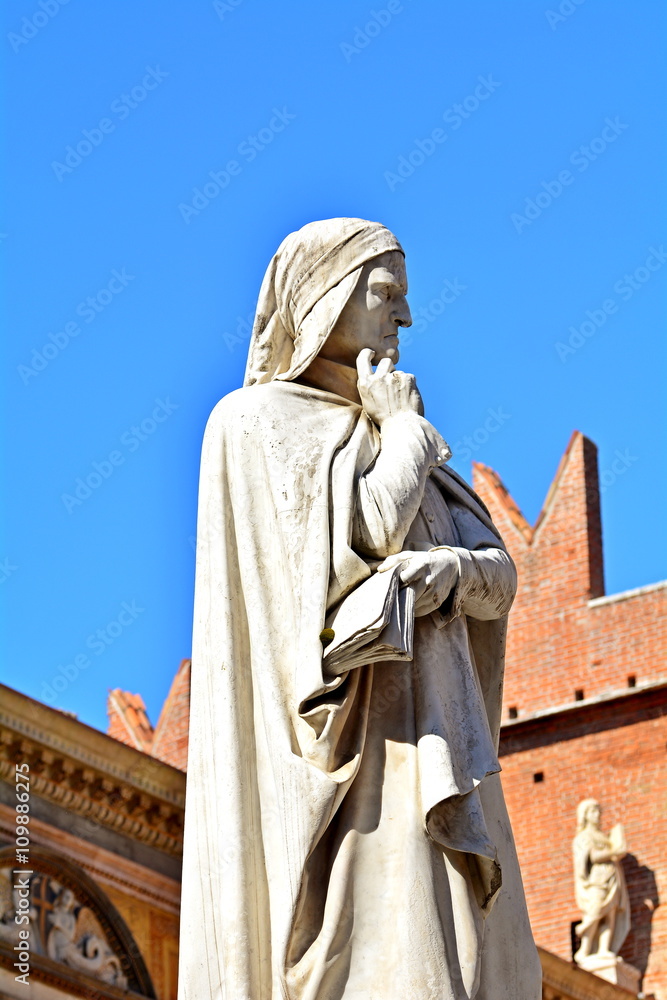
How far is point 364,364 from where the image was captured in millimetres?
5109

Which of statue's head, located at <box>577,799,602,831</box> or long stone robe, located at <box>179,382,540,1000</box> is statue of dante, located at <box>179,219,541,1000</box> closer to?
long stone robe, located at <box>179,382,540,1000</box>

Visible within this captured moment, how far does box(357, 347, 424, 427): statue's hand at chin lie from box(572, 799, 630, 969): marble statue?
2455 centimetres

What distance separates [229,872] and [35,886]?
589 inches

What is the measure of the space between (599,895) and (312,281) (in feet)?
81.9

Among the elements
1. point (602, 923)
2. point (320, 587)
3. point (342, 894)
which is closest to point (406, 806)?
point (342, 894)

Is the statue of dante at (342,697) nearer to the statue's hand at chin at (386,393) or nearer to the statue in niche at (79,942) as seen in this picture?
the statue's hand at chin at (386,393)

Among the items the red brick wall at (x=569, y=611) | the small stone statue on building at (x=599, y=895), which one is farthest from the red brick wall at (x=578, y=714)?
the small stone statue on building at (x=599, y=895)

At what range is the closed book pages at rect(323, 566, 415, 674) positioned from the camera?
179 inches

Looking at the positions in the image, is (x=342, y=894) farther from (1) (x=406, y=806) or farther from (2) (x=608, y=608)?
(2) (x=608, y=608)

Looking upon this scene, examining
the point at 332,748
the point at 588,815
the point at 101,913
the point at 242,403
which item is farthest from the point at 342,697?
the point at 588,815

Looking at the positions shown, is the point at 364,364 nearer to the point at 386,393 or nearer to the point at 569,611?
the point at 386,393

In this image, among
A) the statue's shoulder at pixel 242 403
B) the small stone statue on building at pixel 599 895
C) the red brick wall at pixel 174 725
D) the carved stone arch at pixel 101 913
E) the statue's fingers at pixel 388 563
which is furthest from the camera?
the red brick wall at pixel 174 725

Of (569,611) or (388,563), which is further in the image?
(569,611)

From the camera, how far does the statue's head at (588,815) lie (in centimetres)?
2975
